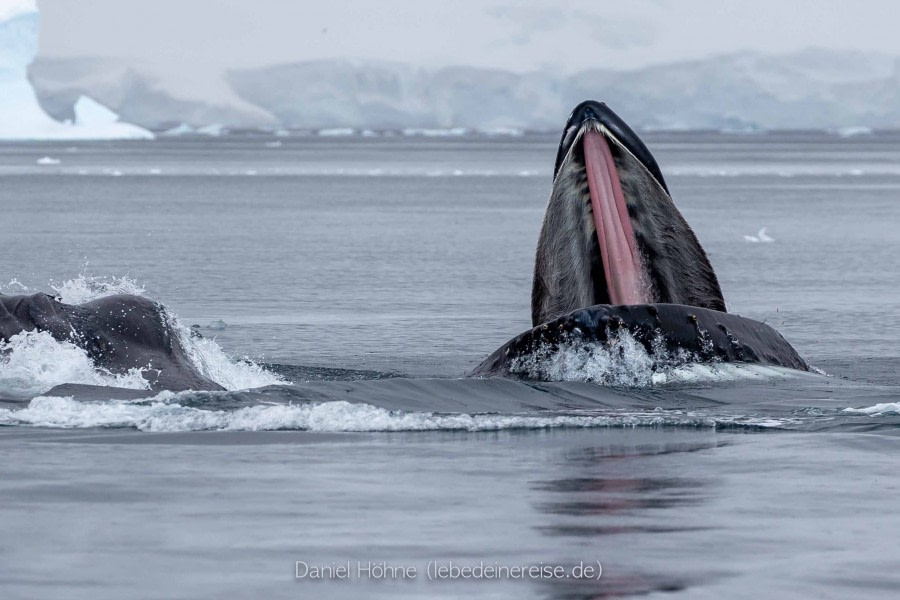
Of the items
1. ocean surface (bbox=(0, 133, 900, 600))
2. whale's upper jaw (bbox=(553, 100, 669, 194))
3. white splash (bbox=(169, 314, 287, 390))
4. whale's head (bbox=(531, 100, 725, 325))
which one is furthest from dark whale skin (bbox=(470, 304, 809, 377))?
white splash (bbox=(169, 314, 287, 390))

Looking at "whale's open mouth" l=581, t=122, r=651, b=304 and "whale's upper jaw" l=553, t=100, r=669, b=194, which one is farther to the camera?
"whale's upper jaw" l=553, t=100, r=669, b=194

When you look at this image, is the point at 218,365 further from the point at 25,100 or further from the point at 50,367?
the point at 25,100

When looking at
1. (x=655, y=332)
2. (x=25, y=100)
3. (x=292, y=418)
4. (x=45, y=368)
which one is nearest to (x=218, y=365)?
(x=45, y=368)

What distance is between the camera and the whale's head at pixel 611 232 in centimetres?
1179

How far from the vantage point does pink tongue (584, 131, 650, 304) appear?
38.5 feet

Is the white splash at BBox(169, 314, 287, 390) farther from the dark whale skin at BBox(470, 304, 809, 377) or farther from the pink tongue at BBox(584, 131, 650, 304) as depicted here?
the pink tongue at BBox(584, 131, 650, 304)

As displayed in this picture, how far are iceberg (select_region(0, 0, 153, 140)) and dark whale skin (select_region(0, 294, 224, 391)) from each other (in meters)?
83.2

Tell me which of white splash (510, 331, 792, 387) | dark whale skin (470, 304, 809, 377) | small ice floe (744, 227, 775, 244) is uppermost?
small ice floe (744, 227, 775, 244)

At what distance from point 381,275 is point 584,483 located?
1963 cm

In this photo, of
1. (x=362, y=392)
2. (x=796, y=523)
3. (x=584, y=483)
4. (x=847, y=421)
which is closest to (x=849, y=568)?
(x=796, y=523)

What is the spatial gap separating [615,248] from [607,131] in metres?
0.91

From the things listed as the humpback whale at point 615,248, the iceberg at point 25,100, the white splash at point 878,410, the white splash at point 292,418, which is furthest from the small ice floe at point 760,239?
the iceberg at point 25,100

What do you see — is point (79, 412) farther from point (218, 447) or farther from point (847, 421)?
point (847, 421)

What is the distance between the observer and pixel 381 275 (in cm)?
2739
